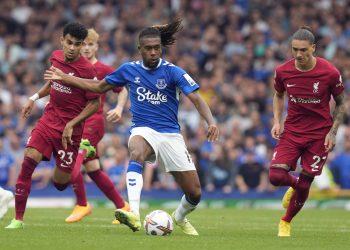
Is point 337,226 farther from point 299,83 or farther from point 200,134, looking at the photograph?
point 200,134

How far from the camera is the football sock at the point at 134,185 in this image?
11609 mm

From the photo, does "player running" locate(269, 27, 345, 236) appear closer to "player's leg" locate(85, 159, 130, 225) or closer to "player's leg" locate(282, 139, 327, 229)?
"player's leg" locate(282, 139, 327, 229)

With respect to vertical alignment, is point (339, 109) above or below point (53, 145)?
above

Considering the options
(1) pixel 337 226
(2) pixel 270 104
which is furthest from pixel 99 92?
(2) pixel 270 104

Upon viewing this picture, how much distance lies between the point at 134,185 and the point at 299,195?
2430 mm

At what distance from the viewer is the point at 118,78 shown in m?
12.3

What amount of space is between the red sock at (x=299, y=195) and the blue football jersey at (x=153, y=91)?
182 centimetres

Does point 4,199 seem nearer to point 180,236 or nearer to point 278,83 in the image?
point 180,236

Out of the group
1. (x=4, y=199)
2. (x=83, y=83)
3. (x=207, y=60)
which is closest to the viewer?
(x=83, y=83)

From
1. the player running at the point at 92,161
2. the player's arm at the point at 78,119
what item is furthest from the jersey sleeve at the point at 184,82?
the player running at the point at 92,161

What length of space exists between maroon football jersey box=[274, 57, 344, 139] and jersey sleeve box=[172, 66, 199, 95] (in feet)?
4.84

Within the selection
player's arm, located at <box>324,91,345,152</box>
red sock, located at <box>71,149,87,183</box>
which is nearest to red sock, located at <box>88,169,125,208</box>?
red sock, located at <box>71,149,87,183</box>

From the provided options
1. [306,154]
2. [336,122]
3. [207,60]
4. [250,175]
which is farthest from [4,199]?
[207,60]

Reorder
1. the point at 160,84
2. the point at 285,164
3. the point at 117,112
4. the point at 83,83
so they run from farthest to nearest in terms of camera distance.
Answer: the point at 117,112 → the point at 285,164 → the point at 83,83 → the point at 160,84
